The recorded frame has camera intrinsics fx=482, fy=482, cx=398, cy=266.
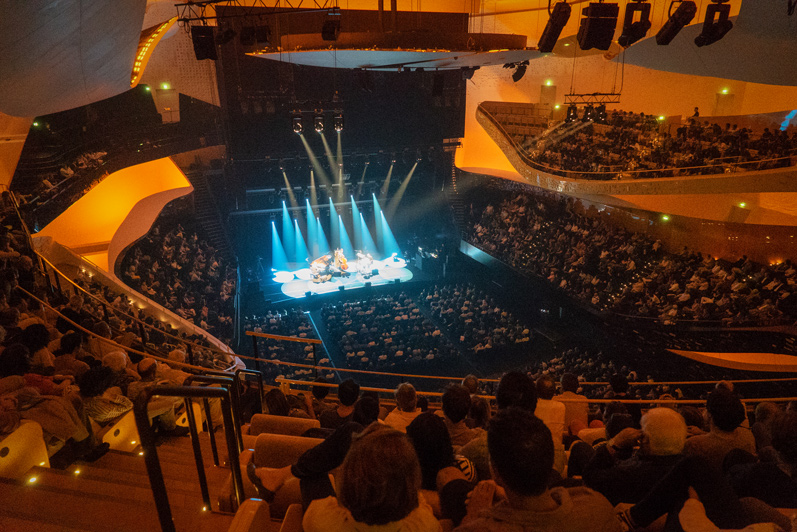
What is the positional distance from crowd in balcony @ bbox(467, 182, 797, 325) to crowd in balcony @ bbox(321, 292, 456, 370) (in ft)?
12.7

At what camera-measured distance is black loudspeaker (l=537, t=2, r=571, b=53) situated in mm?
7116

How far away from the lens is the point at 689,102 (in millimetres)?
14883

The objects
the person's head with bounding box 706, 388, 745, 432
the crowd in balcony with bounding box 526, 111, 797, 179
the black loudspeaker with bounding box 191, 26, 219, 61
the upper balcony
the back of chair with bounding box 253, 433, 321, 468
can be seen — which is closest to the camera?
Answer: the person's head with bounding box 706, 388, 745, 432

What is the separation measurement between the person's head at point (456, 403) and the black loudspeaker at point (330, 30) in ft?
23.3

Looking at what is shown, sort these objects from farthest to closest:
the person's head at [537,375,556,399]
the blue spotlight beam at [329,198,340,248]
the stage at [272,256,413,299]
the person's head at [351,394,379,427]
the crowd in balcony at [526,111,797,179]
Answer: the blue spotlight beam at [329,198,340,248] < the stage at [272,256,413,299] < the crowd in balcony at [526,111,797,179] < the person's head at [537,375,556,399] < the person's head at [351,394,379,427]

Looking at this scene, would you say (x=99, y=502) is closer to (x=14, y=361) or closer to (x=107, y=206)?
→ (x=14, y=361)

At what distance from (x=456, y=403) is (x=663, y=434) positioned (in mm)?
1058

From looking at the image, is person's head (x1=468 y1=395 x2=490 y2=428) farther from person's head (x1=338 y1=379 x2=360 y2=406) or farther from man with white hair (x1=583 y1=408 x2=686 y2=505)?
man with white hair (x1=583 y1=408 x2=686 y2=505)

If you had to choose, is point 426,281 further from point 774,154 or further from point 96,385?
point 96,385

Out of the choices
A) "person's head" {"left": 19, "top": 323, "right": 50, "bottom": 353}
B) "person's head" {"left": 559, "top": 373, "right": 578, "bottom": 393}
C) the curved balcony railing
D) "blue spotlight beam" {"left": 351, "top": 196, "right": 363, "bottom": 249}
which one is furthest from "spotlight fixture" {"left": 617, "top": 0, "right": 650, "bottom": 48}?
"blue spotlight beam" {"left": 351, "top": 196, "right": 363, "bottom": 249}

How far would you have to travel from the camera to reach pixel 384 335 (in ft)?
39.4

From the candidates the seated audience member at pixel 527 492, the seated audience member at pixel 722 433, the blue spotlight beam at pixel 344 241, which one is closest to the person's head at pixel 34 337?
the seated audience member at pixel 527 492

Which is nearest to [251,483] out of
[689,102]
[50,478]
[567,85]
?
[50,478]

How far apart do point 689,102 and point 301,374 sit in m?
14.0
